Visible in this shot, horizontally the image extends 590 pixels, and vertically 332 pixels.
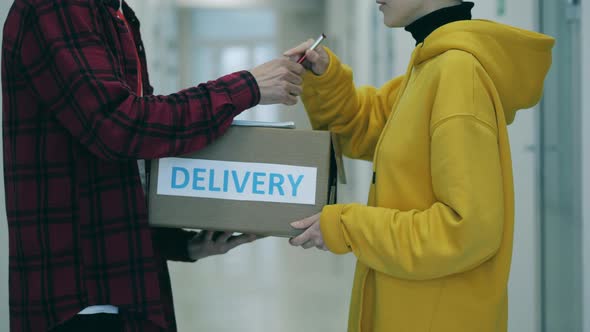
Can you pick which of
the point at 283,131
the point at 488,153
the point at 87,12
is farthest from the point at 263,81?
the point at 488,153

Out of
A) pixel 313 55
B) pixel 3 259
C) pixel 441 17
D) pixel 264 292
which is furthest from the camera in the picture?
pixel 264 292

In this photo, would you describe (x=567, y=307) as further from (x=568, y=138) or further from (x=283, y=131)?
(x=283, y=131)

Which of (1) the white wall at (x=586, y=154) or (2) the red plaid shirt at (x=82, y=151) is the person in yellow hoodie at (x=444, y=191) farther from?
(1) the white wall at (x=586, y=154)

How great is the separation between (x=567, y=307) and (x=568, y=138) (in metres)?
0.64

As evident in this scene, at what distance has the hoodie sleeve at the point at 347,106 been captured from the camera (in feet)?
4.83

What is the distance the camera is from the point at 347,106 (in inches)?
59.1

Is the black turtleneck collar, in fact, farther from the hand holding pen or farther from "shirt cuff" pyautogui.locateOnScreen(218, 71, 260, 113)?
"shirt cuff" pyautogui.locateOnScreen(218, 71, 260, 113)

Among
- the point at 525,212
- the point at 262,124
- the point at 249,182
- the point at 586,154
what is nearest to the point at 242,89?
the point at 262,124

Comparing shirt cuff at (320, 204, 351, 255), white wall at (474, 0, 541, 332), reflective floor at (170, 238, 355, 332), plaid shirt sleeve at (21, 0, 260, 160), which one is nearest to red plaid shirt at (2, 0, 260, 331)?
plaid shirt sleeve at (21, 0, 260, 160)

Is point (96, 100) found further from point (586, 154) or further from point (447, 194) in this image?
→ point (586, 154)

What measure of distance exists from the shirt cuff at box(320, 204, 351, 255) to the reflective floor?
2.18m

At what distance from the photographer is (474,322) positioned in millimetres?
1121

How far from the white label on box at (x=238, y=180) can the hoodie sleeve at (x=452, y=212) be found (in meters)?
0.11

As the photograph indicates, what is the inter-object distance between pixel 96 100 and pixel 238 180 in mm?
293
